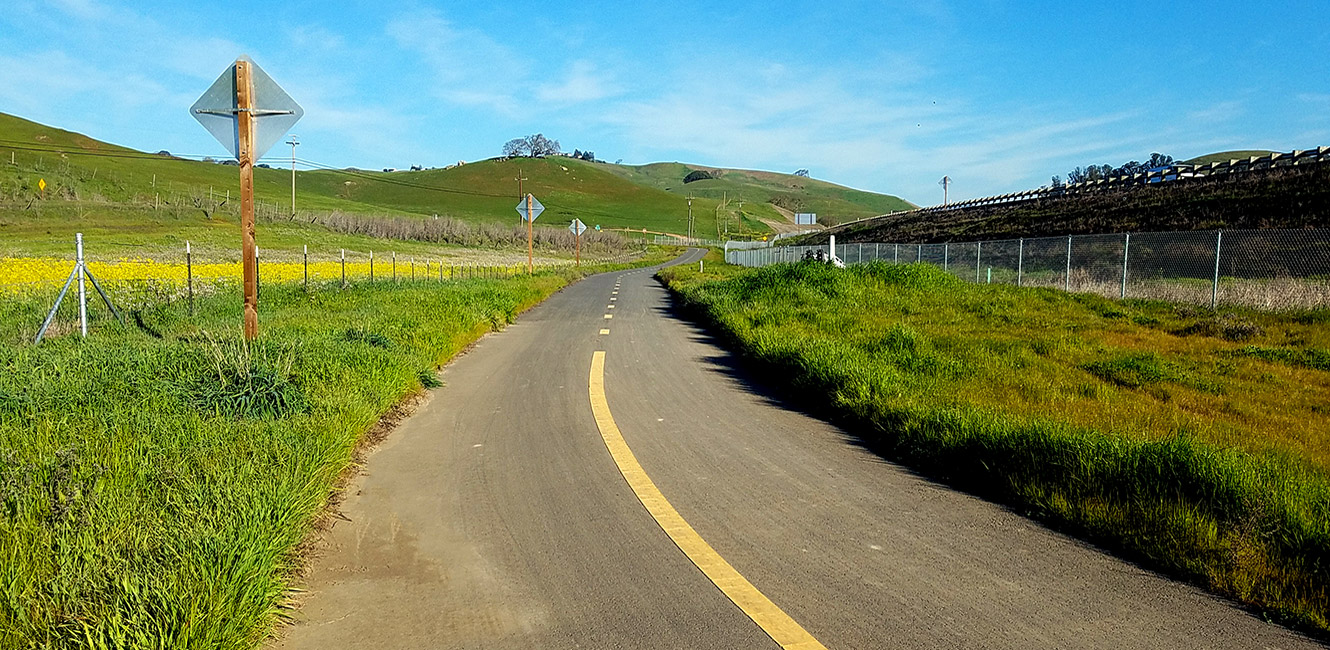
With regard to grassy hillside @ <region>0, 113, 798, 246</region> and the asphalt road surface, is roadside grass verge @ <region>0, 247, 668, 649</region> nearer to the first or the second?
the asphalt road surface

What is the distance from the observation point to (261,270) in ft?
93.8

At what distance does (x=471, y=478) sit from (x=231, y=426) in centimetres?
169

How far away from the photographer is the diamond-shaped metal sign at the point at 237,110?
8.23 m

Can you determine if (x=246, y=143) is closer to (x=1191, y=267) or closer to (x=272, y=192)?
(x=1191, y=267)

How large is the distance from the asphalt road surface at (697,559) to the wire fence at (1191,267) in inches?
557

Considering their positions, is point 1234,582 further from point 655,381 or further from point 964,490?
point 655,381

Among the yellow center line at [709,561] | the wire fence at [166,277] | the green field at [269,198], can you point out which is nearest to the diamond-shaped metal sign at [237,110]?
the yellow center line at [709,561]

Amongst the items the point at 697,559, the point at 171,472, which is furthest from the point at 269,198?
the point at 697,559

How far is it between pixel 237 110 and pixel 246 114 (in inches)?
4.0

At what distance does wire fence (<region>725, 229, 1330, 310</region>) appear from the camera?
53.5 ft

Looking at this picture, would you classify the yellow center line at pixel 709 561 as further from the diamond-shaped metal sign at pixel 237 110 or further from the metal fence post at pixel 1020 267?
the metal fence post at pixel 1020 267

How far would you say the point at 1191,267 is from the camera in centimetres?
2106

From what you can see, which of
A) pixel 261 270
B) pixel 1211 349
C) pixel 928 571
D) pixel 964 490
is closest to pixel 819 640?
pixel 928 571

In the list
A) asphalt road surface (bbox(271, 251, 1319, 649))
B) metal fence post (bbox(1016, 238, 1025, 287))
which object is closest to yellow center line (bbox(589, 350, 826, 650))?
asphalt road surface (bbox(271, 251, 1319, 649))
